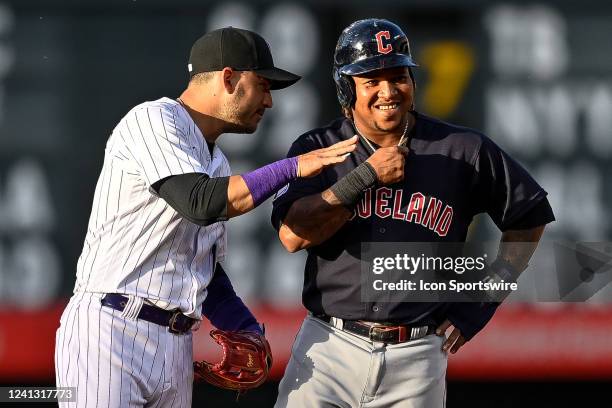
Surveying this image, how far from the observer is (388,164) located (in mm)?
3455

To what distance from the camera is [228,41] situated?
3654 millimetres

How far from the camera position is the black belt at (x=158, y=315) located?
11.1ft

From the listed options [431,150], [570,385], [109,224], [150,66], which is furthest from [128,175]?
[570,385]

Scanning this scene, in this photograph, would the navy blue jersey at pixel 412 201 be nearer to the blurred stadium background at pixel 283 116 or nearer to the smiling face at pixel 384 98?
the smiling face at pixel 384 98

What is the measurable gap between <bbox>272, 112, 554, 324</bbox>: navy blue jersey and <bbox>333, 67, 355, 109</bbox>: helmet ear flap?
9 centimetres

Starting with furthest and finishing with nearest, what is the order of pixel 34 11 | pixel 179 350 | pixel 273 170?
1. pixel 34 11
2. pixel 179 350
3. pixel 273 170

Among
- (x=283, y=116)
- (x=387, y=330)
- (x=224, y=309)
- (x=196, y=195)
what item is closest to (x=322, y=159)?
(x=196, y=195)

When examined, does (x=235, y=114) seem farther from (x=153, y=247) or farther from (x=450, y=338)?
(x=450, y=338)

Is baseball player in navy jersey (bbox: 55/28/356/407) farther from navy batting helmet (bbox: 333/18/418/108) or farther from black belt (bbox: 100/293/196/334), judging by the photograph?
navy batting helmet (bbox: 333/18/418/108)

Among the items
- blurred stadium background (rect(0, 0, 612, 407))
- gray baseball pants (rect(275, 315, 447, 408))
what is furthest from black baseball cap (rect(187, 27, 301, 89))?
blurred stadium background (rect(0, 0, 612, 407))

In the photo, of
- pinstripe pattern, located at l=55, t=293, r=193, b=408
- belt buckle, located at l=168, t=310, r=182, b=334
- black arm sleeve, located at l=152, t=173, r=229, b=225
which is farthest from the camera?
belt buckle, located at l=168, t=310, r=182, b=334

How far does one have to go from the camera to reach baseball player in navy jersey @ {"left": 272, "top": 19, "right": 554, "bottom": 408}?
3.61m

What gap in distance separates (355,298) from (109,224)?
0.81 m

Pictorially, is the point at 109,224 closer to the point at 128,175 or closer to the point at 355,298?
the point at 128,175
